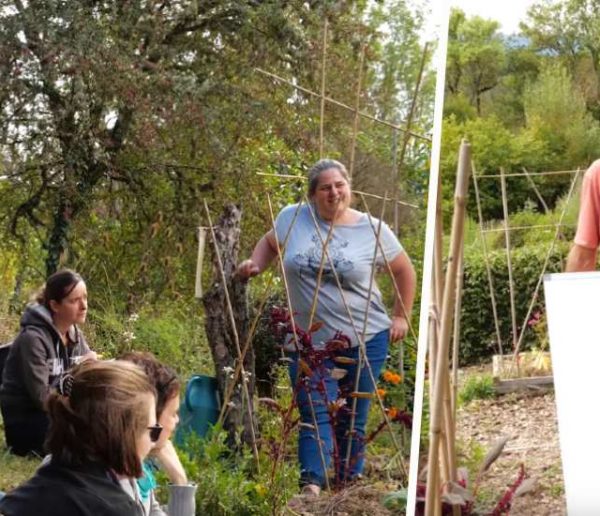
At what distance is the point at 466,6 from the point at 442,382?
31.4 inches

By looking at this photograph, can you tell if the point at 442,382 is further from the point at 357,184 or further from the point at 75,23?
the point at 75,23

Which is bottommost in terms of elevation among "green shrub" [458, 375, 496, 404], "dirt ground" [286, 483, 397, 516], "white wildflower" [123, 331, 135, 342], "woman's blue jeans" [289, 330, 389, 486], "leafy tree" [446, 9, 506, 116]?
"dirt ground" [286, 483, 397, 516]

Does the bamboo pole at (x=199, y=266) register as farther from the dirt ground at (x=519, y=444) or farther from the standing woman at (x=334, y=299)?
the dirt ground at (x=519, y=444)

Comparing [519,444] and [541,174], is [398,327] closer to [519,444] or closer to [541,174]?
[519,444]

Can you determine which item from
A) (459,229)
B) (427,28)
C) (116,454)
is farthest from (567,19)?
(427,28)

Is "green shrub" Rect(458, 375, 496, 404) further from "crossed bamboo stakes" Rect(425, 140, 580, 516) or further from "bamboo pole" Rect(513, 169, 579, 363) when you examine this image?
"crossed bamboo stakes" Rect(425, 140, 580, 516)

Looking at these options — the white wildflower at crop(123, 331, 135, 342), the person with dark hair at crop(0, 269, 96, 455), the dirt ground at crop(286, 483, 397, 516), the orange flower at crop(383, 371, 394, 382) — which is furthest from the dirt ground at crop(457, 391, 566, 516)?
the white wildflower at crop(123, 331, 135, 342)

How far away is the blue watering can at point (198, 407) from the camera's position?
9.27 ft

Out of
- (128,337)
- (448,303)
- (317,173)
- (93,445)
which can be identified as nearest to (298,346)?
(317,173)

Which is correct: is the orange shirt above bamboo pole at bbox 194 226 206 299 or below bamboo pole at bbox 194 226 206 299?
above

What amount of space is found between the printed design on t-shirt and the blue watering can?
0.45m

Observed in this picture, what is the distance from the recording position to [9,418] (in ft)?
A: 9.08

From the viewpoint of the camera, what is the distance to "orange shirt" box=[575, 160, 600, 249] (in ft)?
4.79

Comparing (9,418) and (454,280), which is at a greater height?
(454,280)
